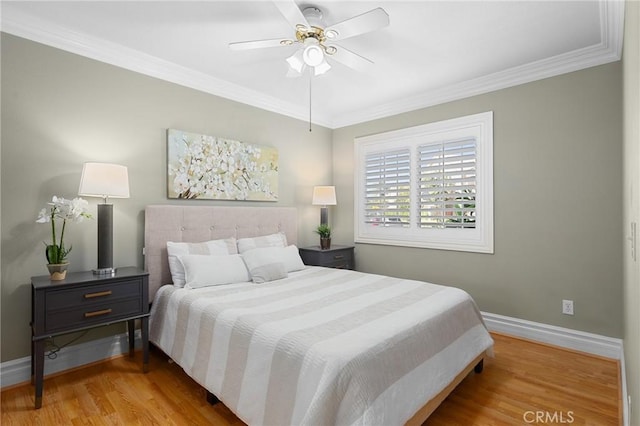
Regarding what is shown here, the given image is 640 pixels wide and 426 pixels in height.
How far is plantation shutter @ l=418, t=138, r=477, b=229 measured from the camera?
352cm

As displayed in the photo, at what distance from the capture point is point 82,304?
2.28 m

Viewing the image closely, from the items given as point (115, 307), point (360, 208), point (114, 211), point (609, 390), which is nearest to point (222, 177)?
point (114, 211)

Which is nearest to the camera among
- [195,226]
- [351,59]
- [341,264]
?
[351,59]

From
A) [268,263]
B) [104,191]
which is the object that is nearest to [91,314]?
[104,191]

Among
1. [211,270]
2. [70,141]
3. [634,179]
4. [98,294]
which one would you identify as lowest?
[98,294]

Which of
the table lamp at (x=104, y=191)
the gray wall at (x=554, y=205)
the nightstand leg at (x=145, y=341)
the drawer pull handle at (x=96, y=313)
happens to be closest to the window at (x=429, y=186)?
the gray wall at (x=554, y=205)

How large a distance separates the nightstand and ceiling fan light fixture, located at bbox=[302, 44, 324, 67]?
7.33 feet

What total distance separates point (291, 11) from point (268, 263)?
6.50 feet

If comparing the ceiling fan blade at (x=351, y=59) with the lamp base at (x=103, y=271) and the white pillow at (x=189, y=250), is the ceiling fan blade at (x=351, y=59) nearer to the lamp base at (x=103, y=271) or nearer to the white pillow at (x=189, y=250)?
the white pillow at (x=189, y=250)

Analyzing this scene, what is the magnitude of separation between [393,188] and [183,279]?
8.65 ft

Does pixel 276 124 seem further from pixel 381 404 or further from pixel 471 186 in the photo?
pixel 381 404

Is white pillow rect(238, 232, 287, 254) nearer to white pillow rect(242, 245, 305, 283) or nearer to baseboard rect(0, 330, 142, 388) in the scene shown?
white pillow rect(242, 245, 305, 283)

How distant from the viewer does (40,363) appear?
2.13 m

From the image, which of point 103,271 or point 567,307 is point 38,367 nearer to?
point 103,271
